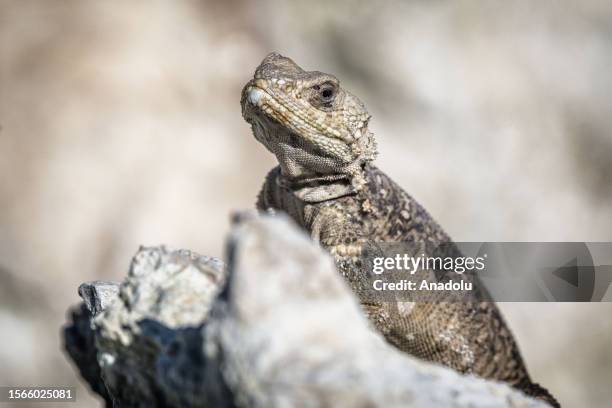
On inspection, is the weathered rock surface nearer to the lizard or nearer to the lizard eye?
the lizard

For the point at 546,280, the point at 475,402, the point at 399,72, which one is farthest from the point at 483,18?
the point at 475,402

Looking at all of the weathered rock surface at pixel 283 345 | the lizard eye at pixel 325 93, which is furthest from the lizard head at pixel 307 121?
the weathered rock surface at pixel 283 345

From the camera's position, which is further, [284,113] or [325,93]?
[325,93]

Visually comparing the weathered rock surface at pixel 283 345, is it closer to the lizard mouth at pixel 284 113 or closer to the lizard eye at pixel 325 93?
the lizard mouth at pixel 284 113

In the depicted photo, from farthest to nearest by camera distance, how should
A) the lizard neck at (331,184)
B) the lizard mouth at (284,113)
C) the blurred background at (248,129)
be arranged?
the blurred background at (248,129) → the lizard neck at (331,184) → the lizard mouth at (284,113)

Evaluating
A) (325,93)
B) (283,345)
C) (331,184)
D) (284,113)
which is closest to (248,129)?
(331,184)

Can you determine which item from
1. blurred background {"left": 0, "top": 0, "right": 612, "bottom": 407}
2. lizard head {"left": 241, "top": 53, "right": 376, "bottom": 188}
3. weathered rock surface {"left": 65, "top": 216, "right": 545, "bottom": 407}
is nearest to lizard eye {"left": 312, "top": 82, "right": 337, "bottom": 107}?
lizard head {"left": 241, "top": 53, "right": 376, "bottom": 188}

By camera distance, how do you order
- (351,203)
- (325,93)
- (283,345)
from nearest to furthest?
(283,345) → (325,93) → (351,203)

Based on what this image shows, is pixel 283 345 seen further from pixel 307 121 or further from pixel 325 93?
pixel 325 93

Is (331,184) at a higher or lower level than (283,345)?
higher
